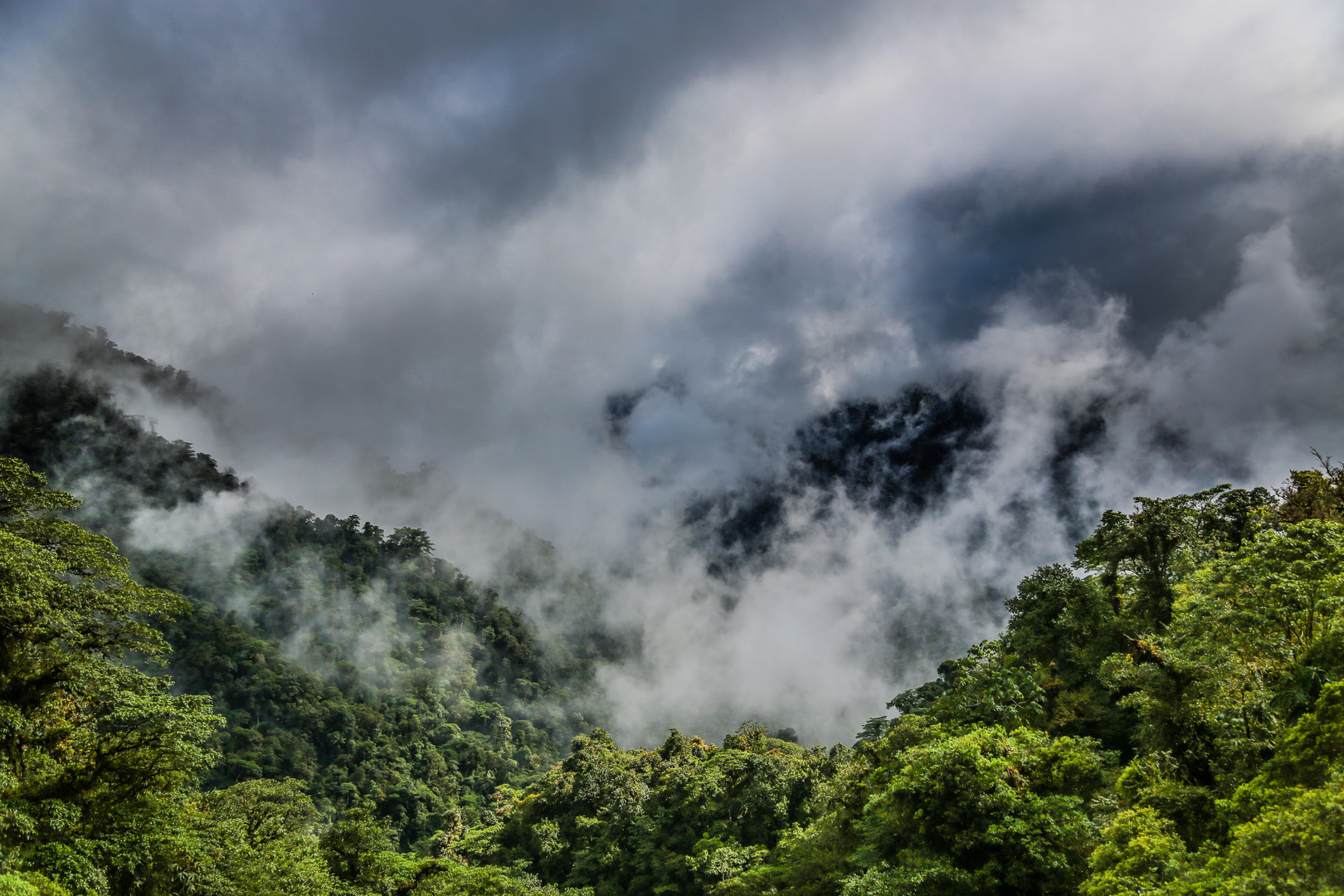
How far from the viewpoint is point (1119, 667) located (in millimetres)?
22234

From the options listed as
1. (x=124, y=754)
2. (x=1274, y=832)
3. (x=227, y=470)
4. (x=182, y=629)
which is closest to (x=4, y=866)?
(x=124, y=754)

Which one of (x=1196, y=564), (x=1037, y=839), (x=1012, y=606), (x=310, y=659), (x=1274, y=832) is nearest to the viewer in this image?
(x=1274, y=832)

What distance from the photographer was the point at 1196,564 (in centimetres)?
3067

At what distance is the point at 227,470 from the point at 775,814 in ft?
581

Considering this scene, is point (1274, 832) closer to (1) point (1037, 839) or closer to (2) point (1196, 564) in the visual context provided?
(1) point (1037, 839)

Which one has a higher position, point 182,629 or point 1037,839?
point 182,629

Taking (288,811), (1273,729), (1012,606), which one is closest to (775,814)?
(1012,606)

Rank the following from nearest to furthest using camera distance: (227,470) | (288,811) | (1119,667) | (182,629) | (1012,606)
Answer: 1. (1119,667)
2. (1012,606)
3. (288,811)
4. (182,629)
5. (227,470)

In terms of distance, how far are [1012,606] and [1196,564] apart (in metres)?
9.62

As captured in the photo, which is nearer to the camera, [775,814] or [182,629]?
[775,814]

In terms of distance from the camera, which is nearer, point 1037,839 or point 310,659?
point 1037,839

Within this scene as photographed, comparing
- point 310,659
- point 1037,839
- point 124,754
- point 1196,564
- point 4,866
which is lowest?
point 1037,839

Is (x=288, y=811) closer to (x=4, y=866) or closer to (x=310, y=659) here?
(x=4, y=866)

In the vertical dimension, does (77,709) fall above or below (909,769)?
above
